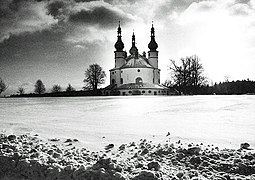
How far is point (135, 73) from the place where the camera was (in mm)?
64312

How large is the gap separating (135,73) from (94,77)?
40.7ft

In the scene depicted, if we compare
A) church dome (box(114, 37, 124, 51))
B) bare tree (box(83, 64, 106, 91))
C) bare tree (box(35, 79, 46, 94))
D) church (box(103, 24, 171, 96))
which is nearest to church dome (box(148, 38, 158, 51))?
church (box(103, 24, 171, 96))

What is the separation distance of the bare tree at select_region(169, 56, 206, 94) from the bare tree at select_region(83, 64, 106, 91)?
21.3 m

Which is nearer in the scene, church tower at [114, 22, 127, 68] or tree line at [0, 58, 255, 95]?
tree line at [0, 58, 255, 95]

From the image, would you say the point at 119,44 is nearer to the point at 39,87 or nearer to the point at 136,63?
the point at 136,63

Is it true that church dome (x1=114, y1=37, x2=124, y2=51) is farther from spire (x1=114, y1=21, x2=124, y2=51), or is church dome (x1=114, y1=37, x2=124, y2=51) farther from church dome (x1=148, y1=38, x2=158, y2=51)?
church dome (x1=148, y1=38, x2=158, y2=51)

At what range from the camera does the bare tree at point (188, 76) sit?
5561 centimetres

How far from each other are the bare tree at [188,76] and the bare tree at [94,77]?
21336 millimetres

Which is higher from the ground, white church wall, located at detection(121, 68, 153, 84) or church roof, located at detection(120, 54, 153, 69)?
church roof, located at detection(120, 54, 153, 69)

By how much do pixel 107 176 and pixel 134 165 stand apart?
56cm

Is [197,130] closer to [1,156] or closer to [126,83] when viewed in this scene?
[1,156]

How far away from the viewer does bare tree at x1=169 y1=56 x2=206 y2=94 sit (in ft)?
182

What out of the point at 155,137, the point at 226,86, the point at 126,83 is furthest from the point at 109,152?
the point at 226,86

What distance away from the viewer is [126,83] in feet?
211
